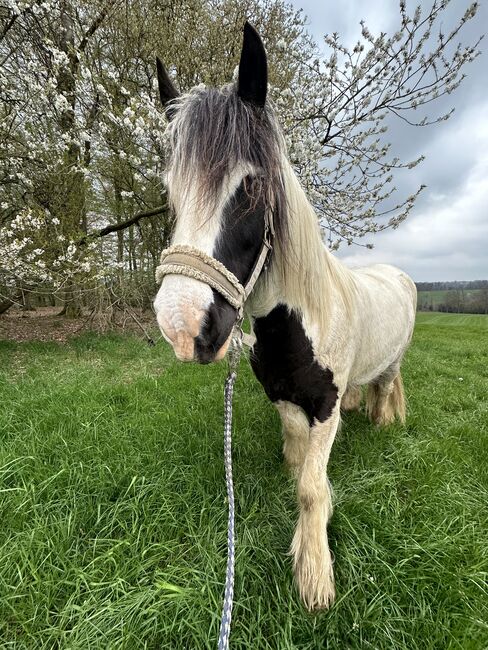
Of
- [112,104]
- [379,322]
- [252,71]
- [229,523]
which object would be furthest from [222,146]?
[112,104]

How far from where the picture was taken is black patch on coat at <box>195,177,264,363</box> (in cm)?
98

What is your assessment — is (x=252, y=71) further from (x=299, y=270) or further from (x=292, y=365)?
(x=292, y=365)

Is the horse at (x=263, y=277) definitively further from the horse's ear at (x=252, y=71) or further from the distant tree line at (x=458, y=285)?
the distant tree line at (x=458, y=285)

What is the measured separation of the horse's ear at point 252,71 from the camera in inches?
40.6

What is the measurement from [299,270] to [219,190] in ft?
1.78

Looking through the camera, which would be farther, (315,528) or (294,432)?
(294,432)

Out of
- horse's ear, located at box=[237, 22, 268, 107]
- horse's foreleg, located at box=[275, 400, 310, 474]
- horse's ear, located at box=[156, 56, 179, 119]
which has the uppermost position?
horse's ear, located at box=[156, 56, 179, 119]

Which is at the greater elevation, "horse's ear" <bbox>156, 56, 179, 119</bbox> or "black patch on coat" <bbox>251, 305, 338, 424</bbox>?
"horse's ear" <bbox>156, 56, 179, 119</bbox>

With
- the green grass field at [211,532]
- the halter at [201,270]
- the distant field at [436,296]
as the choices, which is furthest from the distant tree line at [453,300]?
the halter at [201,270]

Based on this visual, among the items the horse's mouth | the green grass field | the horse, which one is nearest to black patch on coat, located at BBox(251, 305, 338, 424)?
the horse

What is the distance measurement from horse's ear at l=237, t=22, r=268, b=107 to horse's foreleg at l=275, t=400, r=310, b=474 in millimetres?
1424

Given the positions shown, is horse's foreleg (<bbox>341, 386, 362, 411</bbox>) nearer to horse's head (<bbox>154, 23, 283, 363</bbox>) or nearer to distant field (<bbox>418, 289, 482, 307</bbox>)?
horse's head (<bbox>154, 23, 283, 363</bbox>)

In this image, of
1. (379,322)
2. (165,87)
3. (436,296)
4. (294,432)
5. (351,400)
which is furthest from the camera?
(436,296)

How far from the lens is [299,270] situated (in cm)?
145
